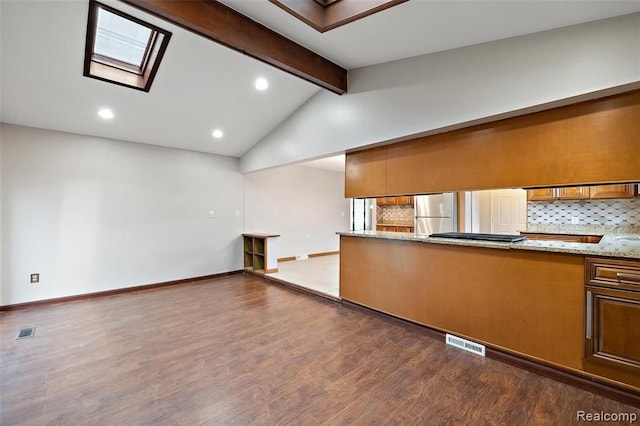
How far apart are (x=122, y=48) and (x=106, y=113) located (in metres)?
1.07

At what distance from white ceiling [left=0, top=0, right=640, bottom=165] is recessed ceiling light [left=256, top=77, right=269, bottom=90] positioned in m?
0.07

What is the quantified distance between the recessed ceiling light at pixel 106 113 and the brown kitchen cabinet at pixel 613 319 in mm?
5248

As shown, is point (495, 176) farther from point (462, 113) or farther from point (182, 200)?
point (182, 200)

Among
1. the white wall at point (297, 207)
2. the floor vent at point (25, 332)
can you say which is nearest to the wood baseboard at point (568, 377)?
the floor vent at point (25, 332)

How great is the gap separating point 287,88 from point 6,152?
3692 millimetres

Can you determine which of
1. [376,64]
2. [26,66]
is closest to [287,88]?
[376,64]

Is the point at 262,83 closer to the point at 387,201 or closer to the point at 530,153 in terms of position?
the point at 530,153

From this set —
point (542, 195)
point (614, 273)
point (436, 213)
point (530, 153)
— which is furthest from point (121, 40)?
point (542, 195)

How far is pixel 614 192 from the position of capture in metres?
3.58

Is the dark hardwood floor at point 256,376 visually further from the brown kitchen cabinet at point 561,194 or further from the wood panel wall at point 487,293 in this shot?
the brown kitchen cabinet at point 561,194

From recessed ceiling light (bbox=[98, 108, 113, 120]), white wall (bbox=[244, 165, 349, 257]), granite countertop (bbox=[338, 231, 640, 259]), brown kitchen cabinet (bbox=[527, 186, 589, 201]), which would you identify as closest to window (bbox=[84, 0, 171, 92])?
recessed ceiling light (bbox=[98, 108, 113, 120])

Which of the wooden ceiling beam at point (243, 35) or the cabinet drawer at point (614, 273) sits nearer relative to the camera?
the cabinet drawer at point (614, 273)

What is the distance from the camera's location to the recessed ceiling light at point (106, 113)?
374 cm

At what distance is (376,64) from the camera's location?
3.17 meters
